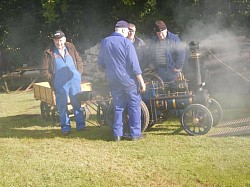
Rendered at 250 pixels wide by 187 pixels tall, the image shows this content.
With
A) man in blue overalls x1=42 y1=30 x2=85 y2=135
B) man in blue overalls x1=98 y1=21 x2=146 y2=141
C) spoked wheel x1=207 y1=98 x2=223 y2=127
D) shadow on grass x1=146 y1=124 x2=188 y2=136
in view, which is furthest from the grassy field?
spoked wheel x1=207 y1=98 x2=223 y2=127

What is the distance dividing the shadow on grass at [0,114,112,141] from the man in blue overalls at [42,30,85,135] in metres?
0.37

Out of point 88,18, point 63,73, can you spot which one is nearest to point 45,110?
point 63,73

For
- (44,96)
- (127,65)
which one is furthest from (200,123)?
(44,96)

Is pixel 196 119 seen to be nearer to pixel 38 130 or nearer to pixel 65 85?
pixel 65 85

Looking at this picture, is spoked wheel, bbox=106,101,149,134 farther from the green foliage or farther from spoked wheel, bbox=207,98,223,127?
the green foliage

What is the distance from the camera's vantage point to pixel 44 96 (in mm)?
7855

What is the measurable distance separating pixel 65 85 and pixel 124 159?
7.21 feet

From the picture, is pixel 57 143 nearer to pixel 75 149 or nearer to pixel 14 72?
pixel 75 149

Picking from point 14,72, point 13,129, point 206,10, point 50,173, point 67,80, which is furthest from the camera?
point 14,72

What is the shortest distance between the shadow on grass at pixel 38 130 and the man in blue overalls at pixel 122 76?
1.87ft

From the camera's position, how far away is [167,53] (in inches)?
262

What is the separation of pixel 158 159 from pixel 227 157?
97 centimetres

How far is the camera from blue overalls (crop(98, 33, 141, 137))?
582cm

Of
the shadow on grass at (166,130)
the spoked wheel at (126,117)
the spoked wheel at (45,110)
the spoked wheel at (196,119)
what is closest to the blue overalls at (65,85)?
the spoked wheel at (126,117)
